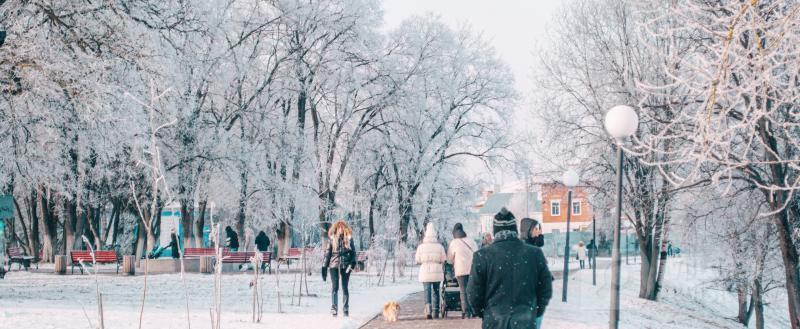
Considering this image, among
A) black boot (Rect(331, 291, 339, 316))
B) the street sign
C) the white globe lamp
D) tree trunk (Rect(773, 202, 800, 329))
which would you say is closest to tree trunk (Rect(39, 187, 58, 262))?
the street sign

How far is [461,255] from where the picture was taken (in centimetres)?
1407

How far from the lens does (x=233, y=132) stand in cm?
3516

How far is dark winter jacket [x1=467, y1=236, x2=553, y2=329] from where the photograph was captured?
260 inches

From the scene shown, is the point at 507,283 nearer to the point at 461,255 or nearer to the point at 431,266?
the point at 461,255

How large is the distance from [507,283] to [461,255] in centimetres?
749

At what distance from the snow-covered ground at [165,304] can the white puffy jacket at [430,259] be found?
1398 mm

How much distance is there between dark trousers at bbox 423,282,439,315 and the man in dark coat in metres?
8.30

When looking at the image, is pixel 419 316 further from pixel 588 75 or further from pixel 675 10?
pixel 588 75

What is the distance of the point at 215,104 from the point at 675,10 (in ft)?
97.2

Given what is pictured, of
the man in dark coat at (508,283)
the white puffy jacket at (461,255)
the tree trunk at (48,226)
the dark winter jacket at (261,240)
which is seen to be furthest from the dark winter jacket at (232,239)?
the man in dark coat at (508,283)

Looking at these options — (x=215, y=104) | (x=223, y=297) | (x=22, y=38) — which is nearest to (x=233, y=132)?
(x=215, y=104)

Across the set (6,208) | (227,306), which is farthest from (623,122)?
(6,208)

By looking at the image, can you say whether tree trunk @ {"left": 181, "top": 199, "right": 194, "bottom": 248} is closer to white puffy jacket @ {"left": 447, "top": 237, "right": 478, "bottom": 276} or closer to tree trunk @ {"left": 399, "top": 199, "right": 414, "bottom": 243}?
tree trunk @ {"left": 399, "top": 199, "right": 414, "bottom": 243}

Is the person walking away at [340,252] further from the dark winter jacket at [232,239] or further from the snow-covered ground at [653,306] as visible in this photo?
the dark winter jacket at [232,239]
